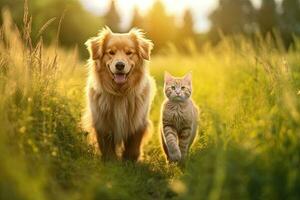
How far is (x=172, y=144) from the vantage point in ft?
20.6

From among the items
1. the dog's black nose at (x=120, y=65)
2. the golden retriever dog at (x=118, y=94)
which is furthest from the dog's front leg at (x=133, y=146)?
the dog's black nose at (x=120, y=65)

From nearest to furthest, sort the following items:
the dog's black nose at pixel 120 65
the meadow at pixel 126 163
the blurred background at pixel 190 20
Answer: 1. the meadow at pixel 126 163
2. the dog's black nose at pixel 120 65
3. the blurred background at pixel 190 20

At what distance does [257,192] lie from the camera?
3795mm

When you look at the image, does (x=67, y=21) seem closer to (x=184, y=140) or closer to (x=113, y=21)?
(x=113, y=21)

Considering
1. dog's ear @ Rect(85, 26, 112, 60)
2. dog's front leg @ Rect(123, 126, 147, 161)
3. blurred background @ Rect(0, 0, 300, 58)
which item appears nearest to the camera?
dog's ear @ Rect(85, 26, 112, 60)

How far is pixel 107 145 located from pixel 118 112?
420 millimetres

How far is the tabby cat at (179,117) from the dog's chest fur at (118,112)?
0.35 meters

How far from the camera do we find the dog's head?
21.3 ft

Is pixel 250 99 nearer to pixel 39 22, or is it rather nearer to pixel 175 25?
pixel 39 22

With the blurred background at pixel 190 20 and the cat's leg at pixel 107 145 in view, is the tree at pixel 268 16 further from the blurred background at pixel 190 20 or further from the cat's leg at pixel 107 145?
the cat's leg at pixel 107 145

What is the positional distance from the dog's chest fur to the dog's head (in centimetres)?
27

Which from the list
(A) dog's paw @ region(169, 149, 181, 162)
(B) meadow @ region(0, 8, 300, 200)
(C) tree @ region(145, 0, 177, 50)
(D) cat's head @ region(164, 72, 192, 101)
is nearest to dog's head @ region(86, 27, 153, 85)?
(D) cat's head @ region(164, 72, 192, 101)

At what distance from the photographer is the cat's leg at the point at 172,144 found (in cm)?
622

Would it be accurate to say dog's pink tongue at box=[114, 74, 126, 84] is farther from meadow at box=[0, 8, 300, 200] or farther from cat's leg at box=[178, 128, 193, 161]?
cat's leg at box=[178, 128, 193, 161]
